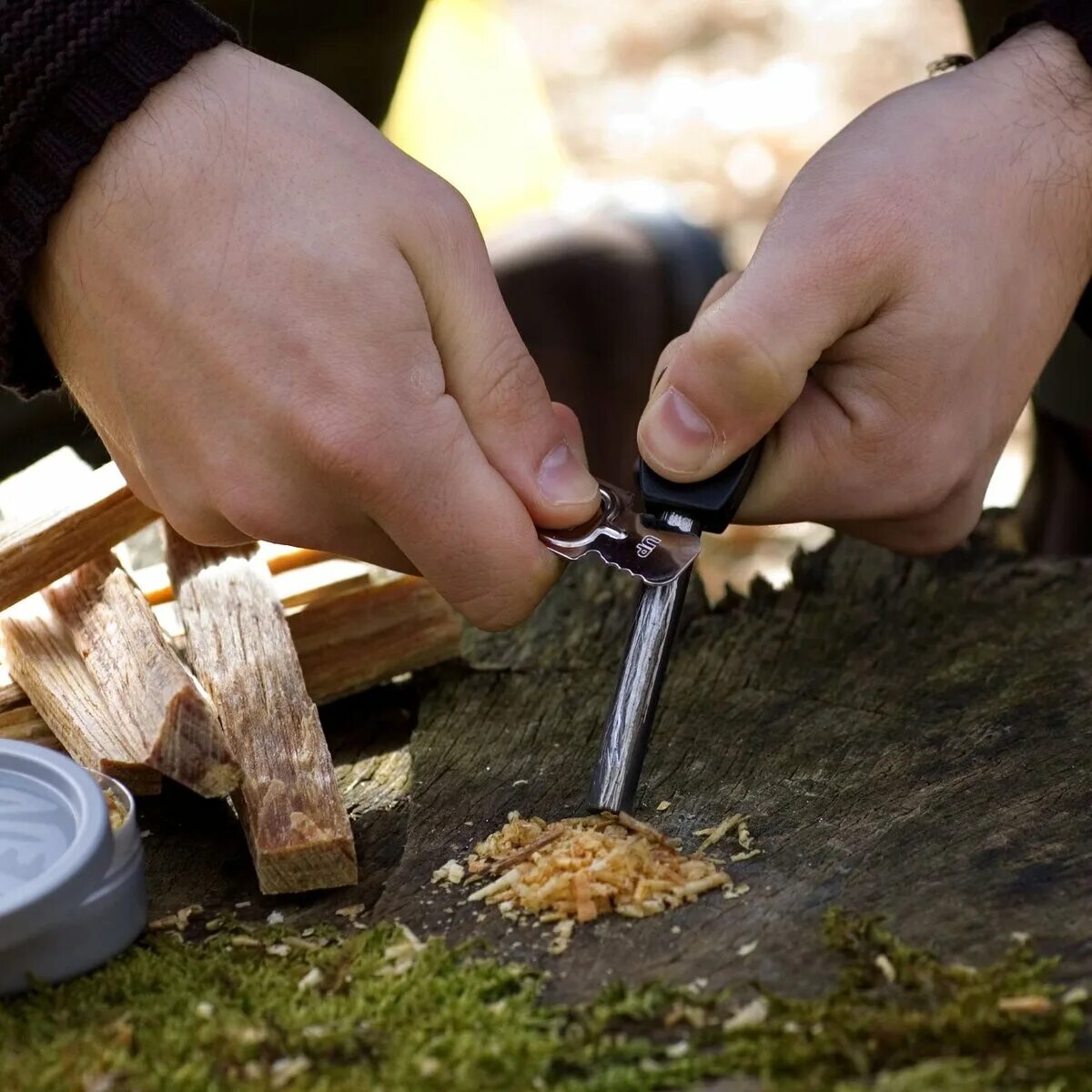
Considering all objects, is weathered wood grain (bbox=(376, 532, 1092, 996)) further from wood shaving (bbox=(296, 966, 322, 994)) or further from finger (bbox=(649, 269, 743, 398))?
finger (bbox=(649, 269, 743, 398))

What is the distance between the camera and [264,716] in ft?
6.22

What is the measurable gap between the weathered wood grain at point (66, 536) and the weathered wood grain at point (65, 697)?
5 cm

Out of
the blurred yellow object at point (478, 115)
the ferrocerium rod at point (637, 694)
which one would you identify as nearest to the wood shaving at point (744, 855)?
the ferrocerium rod at point (637, 694)

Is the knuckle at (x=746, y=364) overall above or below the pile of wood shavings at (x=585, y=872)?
above

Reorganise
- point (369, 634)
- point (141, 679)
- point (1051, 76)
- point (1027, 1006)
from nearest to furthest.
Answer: point (1027, 1006) < point (141, 679) < point (1051, 76) < point (369, 634)

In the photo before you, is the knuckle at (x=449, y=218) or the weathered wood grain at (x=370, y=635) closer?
the knuckle at (x=449, y=218)

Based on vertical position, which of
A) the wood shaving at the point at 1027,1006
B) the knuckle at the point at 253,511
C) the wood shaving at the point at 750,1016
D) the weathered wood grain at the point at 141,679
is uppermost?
the knuckle at the point at 253,511

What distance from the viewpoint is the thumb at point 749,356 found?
180 centimetres

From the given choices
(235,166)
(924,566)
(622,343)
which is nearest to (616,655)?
(924,566)

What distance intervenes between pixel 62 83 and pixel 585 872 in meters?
1.27

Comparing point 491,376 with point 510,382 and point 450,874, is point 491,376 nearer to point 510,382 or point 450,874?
point 510,382

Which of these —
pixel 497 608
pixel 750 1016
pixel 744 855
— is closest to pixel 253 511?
pixel 497 608

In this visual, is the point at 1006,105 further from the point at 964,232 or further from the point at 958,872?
the point at 958,872

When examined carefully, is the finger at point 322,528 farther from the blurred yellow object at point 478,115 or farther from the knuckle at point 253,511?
the blurred yellow object at point 478,115
